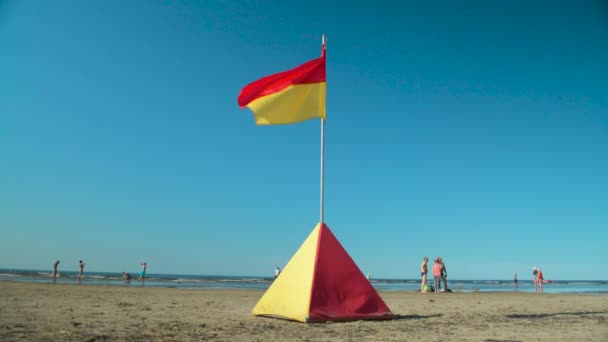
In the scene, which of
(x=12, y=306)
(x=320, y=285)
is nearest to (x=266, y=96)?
(x=320, y=285)

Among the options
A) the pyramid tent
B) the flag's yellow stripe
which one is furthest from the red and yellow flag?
the pyramid tent

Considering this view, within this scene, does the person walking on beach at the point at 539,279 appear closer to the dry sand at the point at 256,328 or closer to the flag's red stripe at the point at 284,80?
the dry sand at the point at 256,328

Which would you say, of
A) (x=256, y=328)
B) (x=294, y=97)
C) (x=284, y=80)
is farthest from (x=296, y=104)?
(x=256, y=328)

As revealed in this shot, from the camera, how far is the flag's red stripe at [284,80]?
366 inches

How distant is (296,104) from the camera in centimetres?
929

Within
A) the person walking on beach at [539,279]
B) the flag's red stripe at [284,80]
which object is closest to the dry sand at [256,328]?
the flag's red stripe at [284,80]

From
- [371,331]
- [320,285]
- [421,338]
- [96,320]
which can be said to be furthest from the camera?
[320,285]

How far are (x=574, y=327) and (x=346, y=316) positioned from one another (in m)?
3.98

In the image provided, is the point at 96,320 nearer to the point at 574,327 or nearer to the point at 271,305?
the point at 271,305

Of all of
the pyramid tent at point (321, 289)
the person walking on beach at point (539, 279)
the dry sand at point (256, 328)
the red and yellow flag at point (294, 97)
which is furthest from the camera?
the person walking on beach at point (539, 279)

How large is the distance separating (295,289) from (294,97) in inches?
159

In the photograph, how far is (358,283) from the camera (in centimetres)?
847

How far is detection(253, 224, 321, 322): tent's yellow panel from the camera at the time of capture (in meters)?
7.82

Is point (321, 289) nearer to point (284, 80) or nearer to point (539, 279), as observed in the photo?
point (284, 80)
